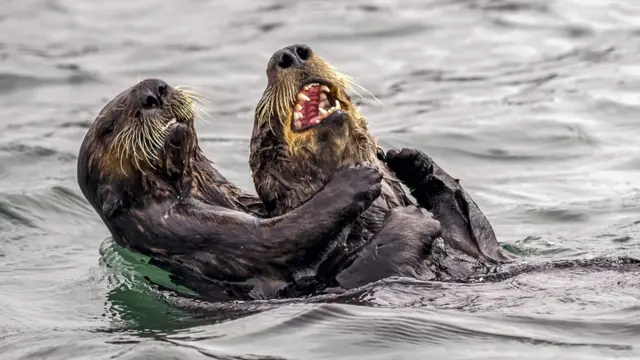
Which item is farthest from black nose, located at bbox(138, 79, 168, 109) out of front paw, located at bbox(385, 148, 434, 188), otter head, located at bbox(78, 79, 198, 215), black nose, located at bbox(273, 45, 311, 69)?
front paw, located at bbox(385, 148, 434, 188)

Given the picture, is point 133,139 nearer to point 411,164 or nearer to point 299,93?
point 299,93

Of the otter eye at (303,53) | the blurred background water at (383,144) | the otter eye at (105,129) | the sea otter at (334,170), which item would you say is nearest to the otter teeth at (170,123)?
the otter eye at (105,129)

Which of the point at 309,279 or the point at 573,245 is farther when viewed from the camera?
the point at 573,245

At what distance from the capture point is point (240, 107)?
12367 mm

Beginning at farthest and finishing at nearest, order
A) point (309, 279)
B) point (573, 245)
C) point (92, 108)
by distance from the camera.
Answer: point (92, 108) < point (573, 245) < point (309, 279)

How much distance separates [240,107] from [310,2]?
3821 millimetres

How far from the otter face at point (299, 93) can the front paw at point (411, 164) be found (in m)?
0.45

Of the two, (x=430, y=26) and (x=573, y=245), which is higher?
(x=430, y=26)

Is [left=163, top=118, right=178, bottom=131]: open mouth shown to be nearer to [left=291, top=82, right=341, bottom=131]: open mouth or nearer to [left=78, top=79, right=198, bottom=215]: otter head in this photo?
[left=78, top=79, right=198, bottom=215]: otter head

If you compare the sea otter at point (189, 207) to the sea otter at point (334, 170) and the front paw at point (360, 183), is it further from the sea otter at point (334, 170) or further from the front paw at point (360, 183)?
the sea otter at point (334, 170)

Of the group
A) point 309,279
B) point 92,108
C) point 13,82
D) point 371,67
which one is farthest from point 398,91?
point 309,279

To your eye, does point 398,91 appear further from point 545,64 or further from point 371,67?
point 545,64

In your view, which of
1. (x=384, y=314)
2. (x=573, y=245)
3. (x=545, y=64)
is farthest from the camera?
(x=545, y=64)

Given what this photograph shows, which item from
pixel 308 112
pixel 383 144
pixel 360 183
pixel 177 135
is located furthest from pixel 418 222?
pixel 383 144
